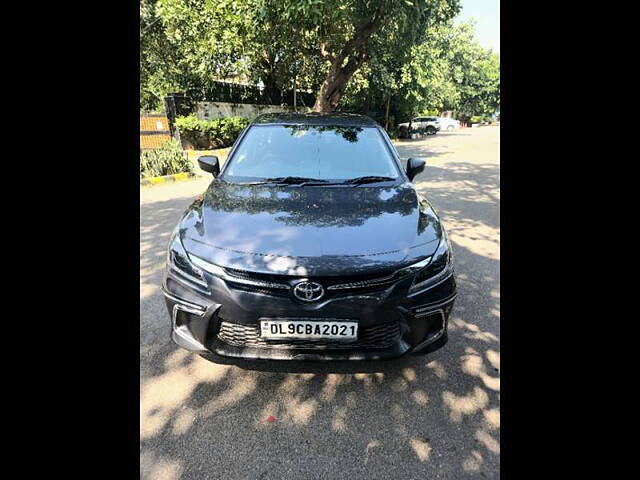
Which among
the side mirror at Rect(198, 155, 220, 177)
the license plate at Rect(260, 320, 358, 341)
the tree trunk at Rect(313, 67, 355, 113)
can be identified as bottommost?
the license plate at Rect(260, 320, 358, 341)

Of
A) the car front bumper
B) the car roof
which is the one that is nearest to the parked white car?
the car roof

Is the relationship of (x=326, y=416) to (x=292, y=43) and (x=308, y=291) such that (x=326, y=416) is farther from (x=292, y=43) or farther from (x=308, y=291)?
(x=292, y=43)

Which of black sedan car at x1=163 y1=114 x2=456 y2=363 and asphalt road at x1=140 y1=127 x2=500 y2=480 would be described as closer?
asphalt road at x1=140 y1=127 x2=500 y2=480

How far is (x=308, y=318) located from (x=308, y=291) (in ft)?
0.46

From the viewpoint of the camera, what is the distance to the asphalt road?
177 cm

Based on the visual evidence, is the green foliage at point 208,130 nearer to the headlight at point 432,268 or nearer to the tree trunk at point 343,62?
the tree trunk at point 343,62

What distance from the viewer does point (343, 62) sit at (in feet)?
35.3

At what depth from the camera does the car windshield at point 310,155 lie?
3014mm

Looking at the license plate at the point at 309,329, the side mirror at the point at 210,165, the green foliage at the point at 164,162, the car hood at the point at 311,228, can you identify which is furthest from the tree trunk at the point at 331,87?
Answer: the license plate at the point at 309,329

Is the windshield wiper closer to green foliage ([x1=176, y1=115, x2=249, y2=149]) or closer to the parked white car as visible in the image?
green foliage ([x1=176, y1=115, x2=249, y2=149])

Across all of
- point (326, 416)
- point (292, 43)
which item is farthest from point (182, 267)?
point (292, 43)

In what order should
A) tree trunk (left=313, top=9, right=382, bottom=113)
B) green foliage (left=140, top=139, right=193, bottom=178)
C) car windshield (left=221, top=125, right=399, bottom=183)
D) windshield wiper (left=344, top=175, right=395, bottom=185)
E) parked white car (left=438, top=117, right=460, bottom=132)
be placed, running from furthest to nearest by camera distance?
1. parked white car (left=438, top=117, right=460, bottom=132)
2. tree trunk (left=313, top=9, right=382, bottom=113)
3. green foliage (left=140, top=139, right=193, bottom=178)
4. car windshield (left=221, top=125, right=399, bottom=183)
5. windshield wiper (left=344, top=175, right=395, bottom=185)
